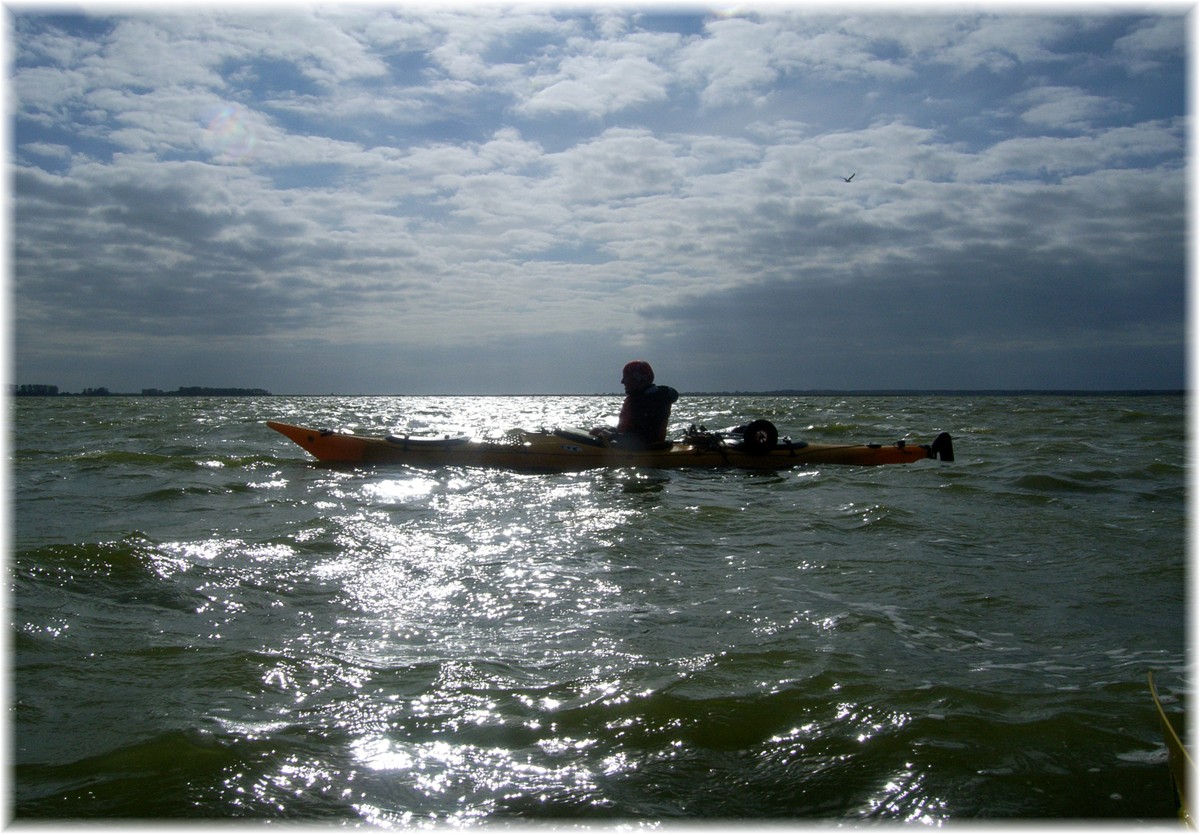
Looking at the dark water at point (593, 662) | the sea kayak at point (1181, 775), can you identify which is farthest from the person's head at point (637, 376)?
the sea kayak at point (1181, 775)

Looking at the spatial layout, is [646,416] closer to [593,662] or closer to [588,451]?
[588,451]

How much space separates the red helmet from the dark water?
3630 millimetres

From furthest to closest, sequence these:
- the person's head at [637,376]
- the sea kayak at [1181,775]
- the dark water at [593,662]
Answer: the person's head at [637,376] < the dark water at [593,662] < the sea kayak at [1181,775]

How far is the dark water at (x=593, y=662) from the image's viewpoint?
2.65m

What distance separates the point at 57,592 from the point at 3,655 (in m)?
1.07

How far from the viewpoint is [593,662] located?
12.5ft

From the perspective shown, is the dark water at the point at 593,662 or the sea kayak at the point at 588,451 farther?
the sea kayak at the point at 588,451

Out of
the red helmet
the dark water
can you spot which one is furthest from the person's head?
the dark water

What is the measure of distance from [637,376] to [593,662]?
782 cm

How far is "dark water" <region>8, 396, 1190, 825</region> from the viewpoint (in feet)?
8.70

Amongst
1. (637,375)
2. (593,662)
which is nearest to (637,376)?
(637,375)

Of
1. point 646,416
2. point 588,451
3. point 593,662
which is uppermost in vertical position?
point 646,416

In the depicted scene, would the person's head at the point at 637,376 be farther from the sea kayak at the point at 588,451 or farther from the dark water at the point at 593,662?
the dark water at the point at 593,662

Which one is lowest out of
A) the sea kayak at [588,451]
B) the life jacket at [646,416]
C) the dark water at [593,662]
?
the dark water at [593,662]
